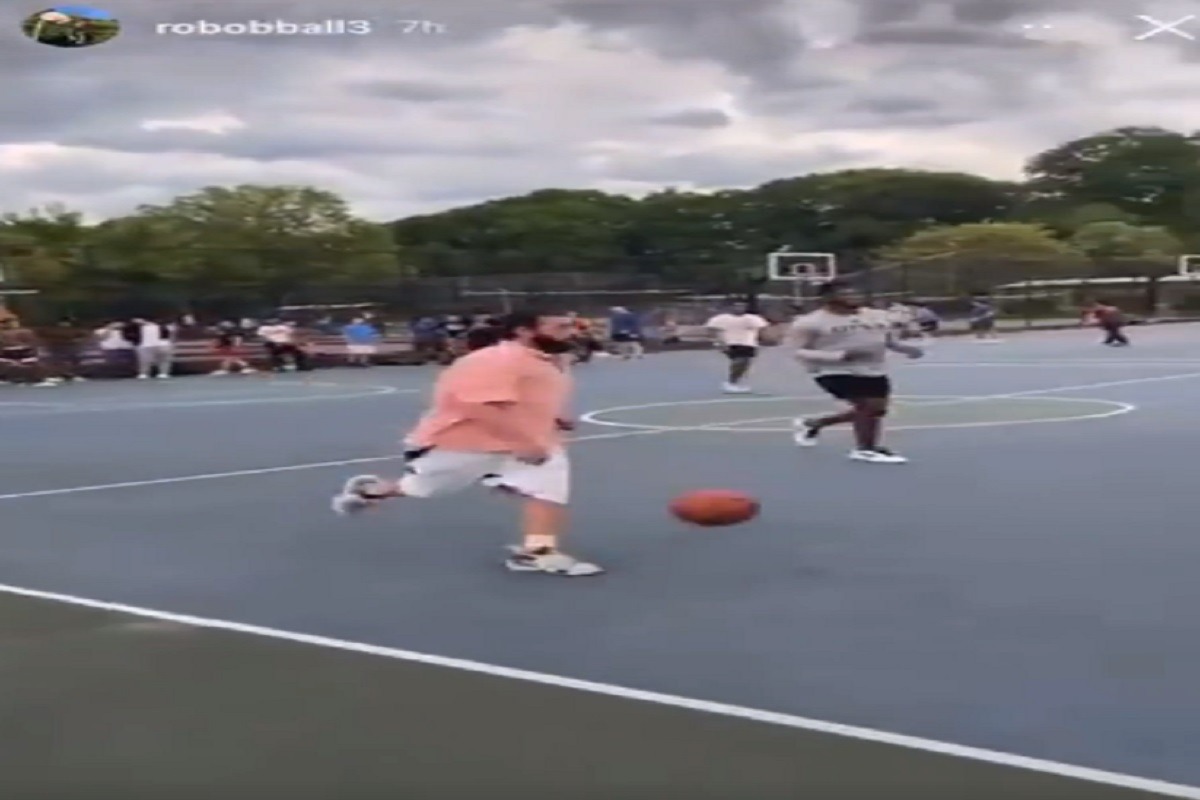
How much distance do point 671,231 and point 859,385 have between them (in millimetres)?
52690

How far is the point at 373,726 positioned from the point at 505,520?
4734 mm

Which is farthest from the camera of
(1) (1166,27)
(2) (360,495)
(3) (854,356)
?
(1) (1166,27)

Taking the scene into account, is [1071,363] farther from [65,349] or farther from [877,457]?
[65,349]

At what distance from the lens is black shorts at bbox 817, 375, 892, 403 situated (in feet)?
42.5

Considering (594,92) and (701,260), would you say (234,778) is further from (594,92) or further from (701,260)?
(701,260)

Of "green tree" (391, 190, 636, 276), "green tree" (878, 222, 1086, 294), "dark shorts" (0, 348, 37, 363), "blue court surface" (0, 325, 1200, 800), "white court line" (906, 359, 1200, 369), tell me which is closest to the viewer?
"blue court surface" (0, 325, 1200, 800)

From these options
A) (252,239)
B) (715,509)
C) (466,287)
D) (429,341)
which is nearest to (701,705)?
(715,509)

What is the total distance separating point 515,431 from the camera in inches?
318

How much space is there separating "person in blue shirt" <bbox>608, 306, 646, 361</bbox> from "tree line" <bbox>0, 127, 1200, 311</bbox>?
5.15 metres

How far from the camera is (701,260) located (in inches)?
2135

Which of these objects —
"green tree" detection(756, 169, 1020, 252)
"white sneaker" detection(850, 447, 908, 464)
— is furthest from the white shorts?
"green tree" detection(756, 169, 1020, 252)

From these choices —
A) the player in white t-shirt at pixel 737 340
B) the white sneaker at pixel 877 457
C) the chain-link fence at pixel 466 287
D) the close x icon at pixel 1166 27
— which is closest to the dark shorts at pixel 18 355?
the chain-link fence at pixel 466 287

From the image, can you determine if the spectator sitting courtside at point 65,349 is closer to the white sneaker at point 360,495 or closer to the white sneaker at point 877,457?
the white sneaker at point 877,457

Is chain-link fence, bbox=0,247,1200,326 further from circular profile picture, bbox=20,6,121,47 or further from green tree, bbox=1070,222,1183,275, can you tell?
circular profile picture, bbox=20,6,121,47
